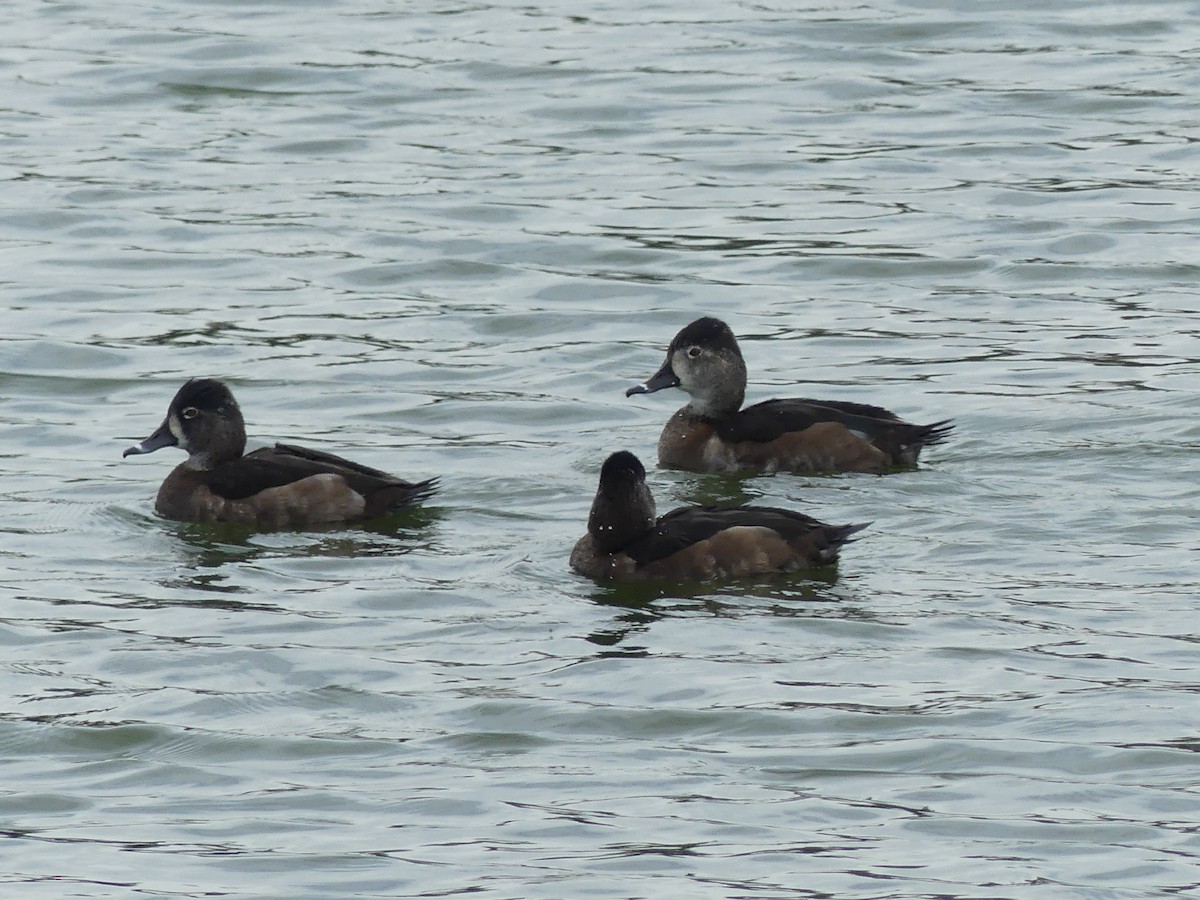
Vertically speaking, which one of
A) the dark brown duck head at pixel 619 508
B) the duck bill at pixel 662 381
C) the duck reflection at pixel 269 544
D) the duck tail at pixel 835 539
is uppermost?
the duck bill at pixel 662 381

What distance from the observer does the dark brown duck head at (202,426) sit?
12.8m

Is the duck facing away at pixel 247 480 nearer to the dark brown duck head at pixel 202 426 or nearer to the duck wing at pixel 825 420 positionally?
the dark brown duck head at pixel 202 426

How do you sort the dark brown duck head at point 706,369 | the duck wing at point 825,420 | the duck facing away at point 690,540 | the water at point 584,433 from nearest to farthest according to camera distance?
the water at point 584,433
the duck facing away at point 690,540
the duck wing at point 825,420
the dark brown duck head at point 706,369

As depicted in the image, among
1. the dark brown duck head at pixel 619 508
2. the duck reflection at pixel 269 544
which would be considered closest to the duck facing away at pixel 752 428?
the duck reflection at pixel 269 544

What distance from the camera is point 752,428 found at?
13.4 meters

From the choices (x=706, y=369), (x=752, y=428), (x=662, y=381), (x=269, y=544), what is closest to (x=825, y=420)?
(x=752, y=428)

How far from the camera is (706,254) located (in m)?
18.2

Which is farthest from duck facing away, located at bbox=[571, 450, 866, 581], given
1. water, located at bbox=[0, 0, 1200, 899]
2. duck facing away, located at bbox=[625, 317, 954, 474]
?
duck facing away, located at bbox=[625, 317, 954, 474]

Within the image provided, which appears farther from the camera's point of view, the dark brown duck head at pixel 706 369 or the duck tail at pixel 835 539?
the dark brown duck head at pixel 706 369

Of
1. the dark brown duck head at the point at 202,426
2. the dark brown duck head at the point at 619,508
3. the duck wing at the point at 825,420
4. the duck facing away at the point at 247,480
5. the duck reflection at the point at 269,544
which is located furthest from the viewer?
the duck wing at the point at 825,420

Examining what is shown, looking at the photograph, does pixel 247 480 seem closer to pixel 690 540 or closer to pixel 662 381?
pixel 690 540

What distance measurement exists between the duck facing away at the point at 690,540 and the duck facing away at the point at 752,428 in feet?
5.75

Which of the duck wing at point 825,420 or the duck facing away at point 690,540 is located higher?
the duck wing at point 825,420

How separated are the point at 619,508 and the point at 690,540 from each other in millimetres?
352
